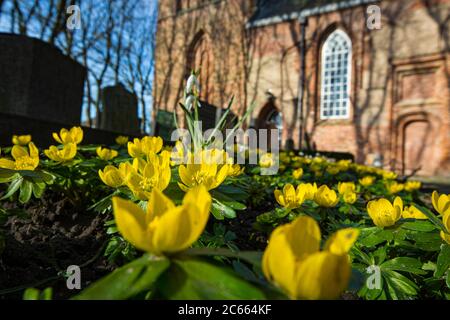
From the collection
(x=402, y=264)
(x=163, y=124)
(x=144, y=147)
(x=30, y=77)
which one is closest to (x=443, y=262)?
(x=402, y=264)

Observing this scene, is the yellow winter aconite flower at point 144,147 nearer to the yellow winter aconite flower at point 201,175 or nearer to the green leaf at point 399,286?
the yellow winter aconite flower at point 201,175

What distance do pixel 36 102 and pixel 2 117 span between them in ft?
6.27

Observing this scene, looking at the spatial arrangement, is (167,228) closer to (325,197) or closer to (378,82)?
(325,197)

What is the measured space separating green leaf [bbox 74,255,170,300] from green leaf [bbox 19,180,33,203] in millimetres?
890

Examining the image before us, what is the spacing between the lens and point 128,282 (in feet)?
1.51

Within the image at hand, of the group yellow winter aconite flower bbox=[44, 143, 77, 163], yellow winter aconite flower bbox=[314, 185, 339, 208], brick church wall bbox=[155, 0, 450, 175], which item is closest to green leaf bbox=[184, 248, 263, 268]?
yellow winter aconite flower bbox=[314, 185, 339, 208]

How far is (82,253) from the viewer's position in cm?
135

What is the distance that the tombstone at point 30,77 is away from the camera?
4.42m

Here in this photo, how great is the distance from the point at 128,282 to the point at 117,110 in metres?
8.21

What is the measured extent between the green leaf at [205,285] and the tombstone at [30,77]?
4.53 meters

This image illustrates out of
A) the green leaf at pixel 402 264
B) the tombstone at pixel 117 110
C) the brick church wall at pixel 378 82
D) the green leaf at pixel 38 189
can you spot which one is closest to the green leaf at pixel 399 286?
the green leaf at pixel 402 264

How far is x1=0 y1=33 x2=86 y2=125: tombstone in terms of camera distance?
4.42 meters

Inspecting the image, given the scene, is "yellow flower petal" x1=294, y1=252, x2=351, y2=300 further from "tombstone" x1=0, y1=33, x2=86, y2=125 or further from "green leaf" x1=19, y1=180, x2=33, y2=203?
"tombstone" x1=0, y1=33, x2=86, y2=125
